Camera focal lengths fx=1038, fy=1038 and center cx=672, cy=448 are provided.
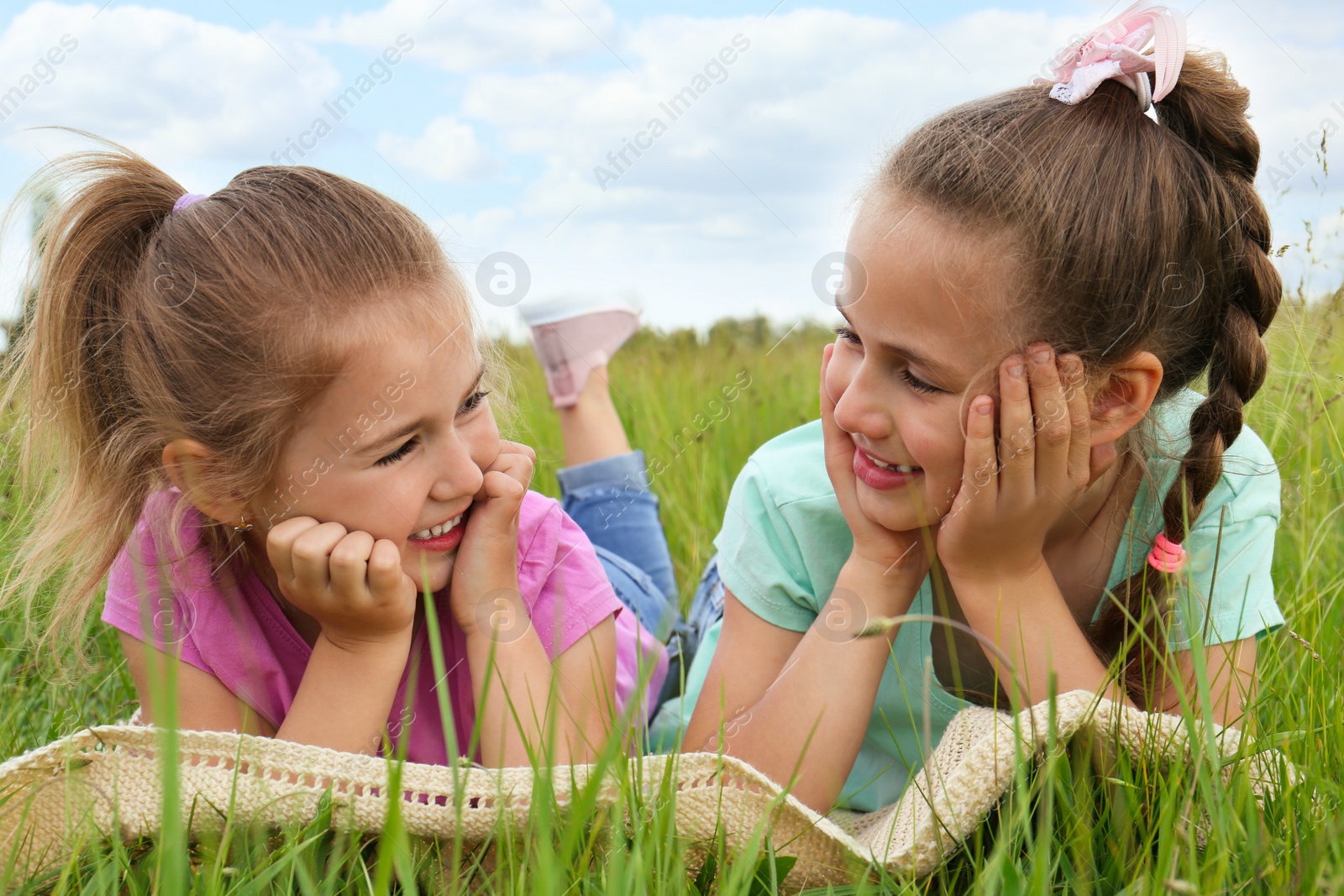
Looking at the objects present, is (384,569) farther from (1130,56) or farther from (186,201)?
(1130,56)

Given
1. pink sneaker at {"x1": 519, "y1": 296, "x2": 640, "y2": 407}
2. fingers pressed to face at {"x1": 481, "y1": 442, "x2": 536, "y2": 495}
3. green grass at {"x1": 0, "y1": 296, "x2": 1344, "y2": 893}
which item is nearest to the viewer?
green grass at {"x1": 0, "y1": 296, "x2": 1344, "y2": 893}

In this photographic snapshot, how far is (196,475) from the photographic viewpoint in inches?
74.6

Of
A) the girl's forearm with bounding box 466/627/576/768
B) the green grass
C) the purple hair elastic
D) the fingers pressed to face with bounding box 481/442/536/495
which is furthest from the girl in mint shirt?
the purple hair elastic

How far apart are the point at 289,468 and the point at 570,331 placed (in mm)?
1788

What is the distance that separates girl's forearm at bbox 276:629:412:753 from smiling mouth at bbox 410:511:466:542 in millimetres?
206

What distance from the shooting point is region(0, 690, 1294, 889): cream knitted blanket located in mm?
1472

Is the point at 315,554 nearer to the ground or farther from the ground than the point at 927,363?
nearer to the ground

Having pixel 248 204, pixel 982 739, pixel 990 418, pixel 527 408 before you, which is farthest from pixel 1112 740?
pixel 527 408

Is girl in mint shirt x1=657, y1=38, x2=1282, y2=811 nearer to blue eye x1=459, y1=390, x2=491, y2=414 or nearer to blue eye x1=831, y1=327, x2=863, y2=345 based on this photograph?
blue eye x1=831, y1=327, x2=863, y2=345

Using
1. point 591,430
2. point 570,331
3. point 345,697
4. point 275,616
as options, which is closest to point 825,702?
point 345,697

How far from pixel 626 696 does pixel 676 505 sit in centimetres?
109

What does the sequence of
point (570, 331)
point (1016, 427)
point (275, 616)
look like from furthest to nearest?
point (570, 331), point (275, 616), point (1016, 427)

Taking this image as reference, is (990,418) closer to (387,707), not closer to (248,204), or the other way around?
(387,707)

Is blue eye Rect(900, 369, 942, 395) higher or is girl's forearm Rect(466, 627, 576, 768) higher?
blue eye Rect(900, 369, 942, 395)
